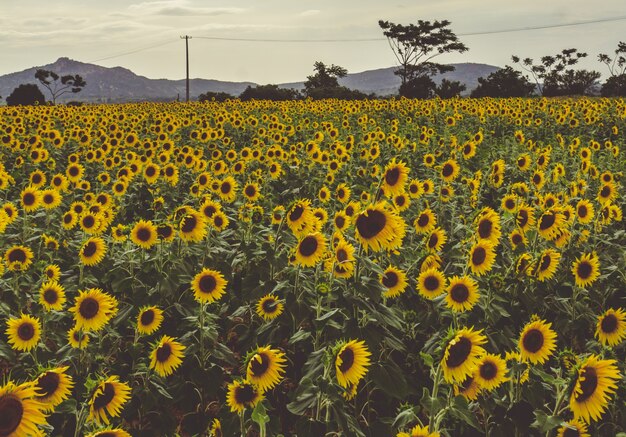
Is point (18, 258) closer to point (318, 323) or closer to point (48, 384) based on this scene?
point (48, 384)

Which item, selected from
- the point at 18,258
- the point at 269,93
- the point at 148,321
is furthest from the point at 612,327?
the point at 269,93

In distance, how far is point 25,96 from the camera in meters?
35.2

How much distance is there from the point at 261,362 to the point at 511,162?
374 inches

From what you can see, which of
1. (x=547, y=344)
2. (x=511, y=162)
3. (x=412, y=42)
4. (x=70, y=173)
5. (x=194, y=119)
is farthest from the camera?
(x=412, y=42)

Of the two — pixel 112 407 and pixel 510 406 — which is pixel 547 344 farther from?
pixel 112 407

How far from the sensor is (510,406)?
11.2ft

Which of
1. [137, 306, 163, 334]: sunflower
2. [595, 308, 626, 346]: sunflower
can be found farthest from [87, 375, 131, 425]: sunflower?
[595, 308, 626, 346]: sunflower

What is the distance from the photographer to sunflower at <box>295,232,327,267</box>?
3895mm

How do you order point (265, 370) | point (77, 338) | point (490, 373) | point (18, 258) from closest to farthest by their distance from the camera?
point (265, 370), point (490, 373), point (77, 338), point (18, 258)

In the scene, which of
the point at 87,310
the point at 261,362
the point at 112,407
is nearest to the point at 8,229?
the point at 87,310

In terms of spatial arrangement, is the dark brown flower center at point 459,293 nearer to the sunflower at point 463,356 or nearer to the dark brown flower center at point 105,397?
the sunflower at point 463,356

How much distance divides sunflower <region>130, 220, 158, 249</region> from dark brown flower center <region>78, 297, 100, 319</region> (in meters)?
1.09

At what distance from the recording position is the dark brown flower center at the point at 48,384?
112 inches

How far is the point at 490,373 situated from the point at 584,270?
2006 millimetres
